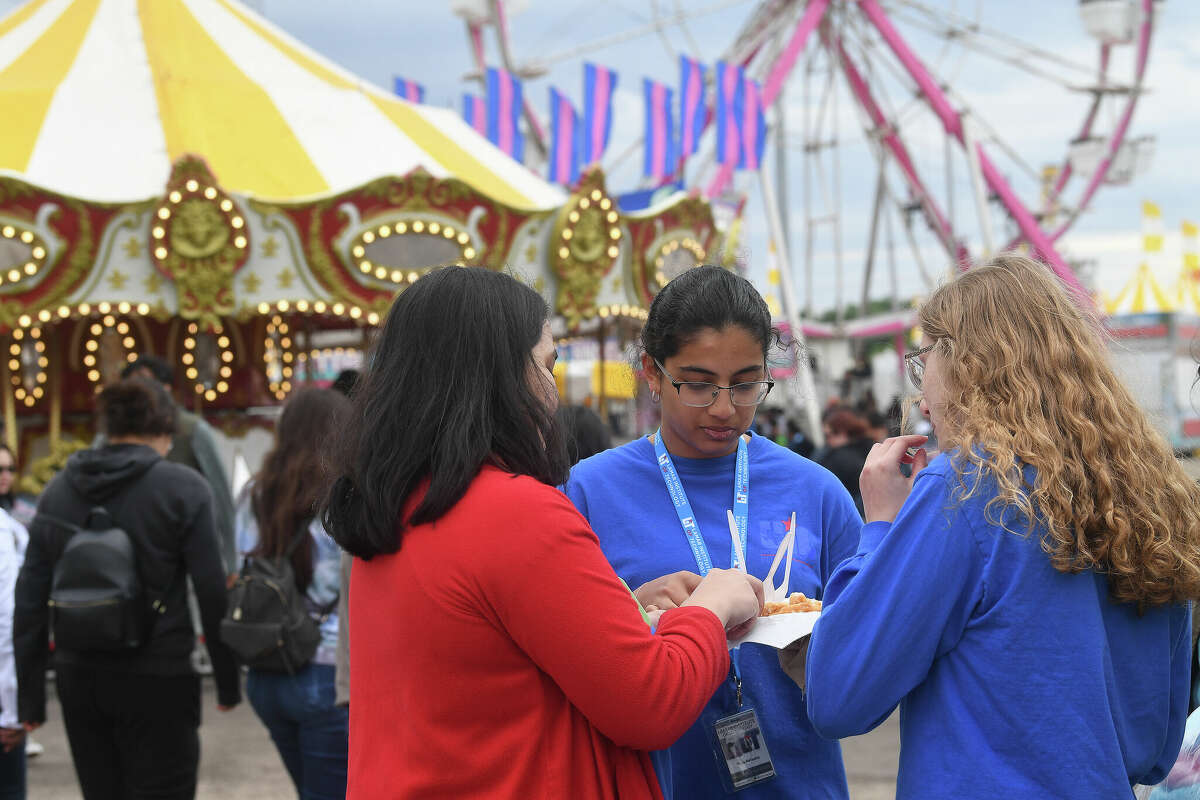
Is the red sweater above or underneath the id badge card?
above

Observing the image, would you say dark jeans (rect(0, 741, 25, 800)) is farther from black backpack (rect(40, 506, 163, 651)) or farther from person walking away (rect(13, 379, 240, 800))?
black backpack (rect(40, 506, 163, 651))

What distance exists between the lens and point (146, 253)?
9.15m

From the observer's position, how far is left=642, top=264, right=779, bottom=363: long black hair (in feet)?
7.29

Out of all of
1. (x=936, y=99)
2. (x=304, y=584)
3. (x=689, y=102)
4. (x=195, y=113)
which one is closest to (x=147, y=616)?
(x=304, y=584)

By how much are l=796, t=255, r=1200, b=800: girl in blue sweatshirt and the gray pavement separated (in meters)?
3.64

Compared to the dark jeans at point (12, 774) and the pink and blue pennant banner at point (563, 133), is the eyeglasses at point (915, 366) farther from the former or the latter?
the pink and blue pennant banner at point (563, 133)

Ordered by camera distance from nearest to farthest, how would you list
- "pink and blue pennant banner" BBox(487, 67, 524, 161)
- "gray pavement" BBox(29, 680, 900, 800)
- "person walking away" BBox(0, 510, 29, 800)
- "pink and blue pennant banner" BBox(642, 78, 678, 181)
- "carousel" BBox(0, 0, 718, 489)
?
"person walking away" BBox(0, 510, 29, 800), "gray pavement" BBox(29, 680, 900, 800), "carousel" BBox(0, 0, 718, 489), "pink and blue pennant banner" BBox(642, 78, 678, 181), "pink and blue pennant banner" BBox(487, 67, 524, 161)

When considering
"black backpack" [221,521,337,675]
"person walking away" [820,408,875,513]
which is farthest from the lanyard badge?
"person walking away" [820,408,875,513]

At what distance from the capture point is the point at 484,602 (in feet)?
5.08

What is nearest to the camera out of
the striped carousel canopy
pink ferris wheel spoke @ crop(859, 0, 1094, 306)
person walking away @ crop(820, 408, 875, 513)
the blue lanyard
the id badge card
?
the id badge card

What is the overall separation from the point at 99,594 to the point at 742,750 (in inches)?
84.0

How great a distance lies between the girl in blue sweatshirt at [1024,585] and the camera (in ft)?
5.09

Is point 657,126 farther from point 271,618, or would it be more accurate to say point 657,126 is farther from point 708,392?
point 708,392

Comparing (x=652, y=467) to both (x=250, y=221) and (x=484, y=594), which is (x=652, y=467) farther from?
(x=250, y=221)
